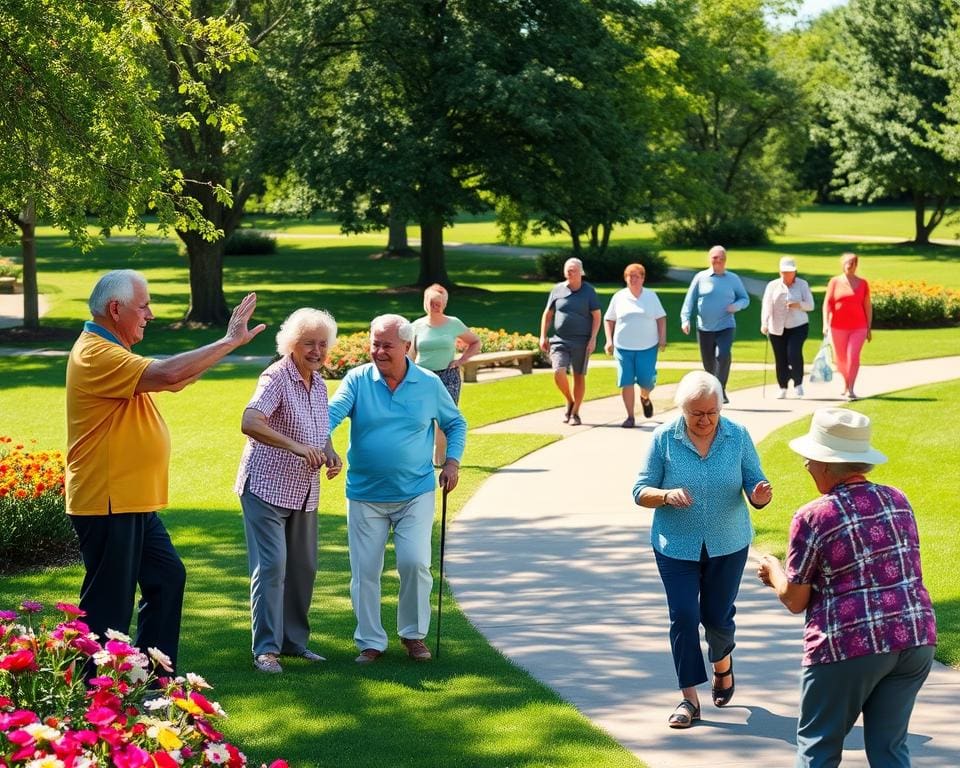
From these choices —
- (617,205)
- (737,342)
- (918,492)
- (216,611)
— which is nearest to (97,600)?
(216,611)

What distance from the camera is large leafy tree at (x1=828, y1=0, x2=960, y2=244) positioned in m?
50.3

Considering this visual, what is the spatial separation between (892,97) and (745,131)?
1250cm

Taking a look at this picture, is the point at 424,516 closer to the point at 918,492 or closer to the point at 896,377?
the point at 918,492

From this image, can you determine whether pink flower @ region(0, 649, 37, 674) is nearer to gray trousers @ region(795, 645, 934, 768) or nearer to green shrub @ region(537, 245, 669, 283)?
gray trousers @ region(795, 645, 934, 768)

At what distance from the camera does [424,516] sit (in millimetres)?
7473

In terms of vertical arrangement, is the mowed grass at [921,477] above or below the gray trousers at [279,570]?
below

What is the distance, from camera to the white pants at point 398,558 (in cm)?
746

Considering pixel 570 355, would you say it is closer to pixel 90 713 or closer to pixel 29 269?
pixel 90 713

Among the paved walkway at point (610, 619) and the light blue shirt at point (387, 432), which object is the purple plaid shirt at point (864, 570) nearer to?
the paved walkway at point (610, 619)

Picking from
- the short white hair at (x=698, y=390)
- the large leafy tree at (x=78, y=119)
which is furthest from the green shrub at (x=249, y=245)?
the short white hair at (x=698, y=390)

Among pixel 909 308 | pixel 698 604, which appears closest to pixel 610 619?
pixel 698 604

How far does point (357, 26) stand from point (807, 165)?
58994mm

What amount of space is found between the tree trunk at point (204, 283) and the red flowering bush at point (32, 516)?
71.0 ft

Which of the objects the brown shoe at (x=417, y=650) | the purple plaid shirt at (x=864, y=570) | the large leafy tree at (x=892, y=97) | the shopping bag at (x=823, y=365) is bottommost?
the brown shoe at (x=417, y=650)
